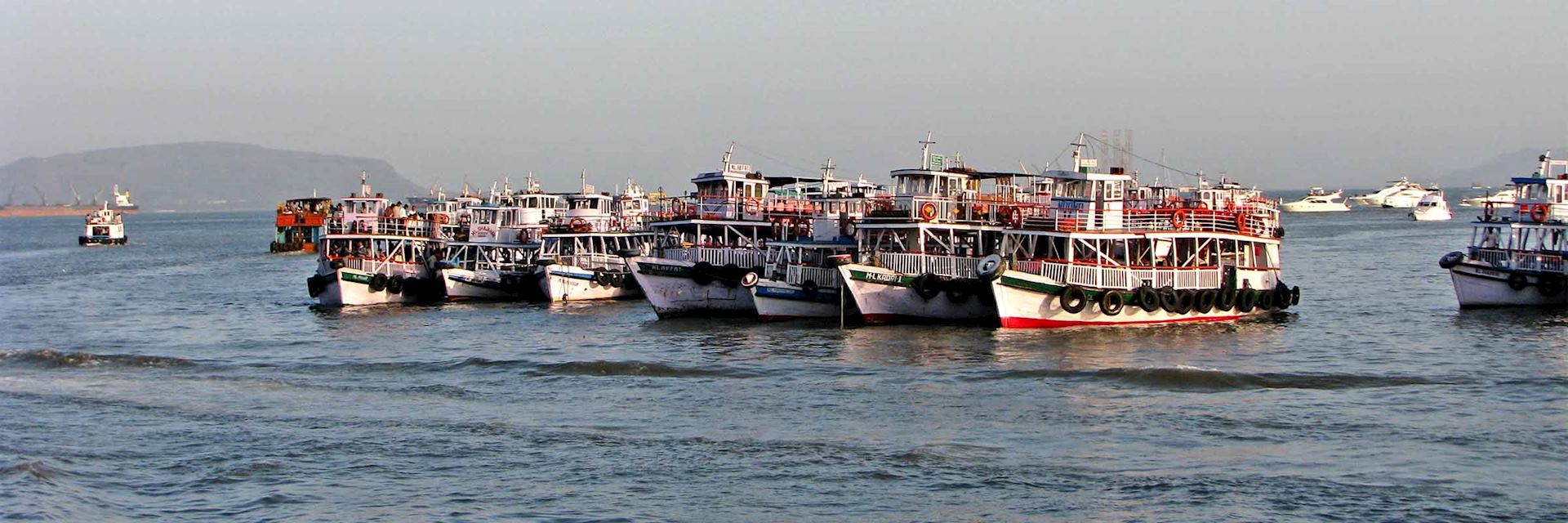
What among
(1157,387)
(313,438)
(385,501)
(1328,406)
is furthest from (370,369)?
(1328,406)

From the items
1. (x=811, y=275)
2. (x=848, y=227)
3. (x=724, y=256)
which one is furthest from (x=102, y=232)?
(x=811, y=275)

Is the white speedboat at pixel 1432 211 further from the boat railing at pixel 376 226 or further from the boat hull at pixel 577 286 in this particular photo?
the boat railing at pixel 376 226

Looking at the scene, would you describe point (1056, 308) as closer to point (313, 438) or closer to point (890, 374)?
point (890, 374)

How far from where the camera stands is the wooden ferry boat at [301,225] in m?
116

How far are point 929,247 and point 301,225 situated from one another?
82140 millimetres

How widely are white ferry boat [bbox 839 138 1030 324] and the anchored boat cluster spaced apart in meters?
0.05

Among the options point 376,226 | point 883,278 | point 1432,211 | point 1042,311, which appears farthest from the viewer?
point 1432,211

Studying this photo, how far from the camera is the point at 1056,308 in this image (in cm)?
4200

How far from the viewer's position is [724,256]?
51.7 meters

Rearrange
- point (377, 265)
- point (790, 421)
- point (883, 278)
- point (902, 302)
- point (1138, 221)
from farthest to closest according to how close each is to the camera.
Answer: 1. point (377, 265)
2. point (902, 302)
3. point (883, 278)
4. point (1138, 221)
5. point (790, 421)

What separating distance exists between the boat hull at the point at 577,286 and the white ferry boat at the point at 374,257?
5.75 meters

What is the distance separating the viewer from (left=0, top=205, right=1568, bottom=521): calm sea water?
71.8 ft

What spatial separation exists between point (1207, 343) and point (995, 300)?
19.3 feet

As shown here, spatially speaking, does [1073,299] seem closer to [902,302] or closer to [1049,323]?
[1049,323]
